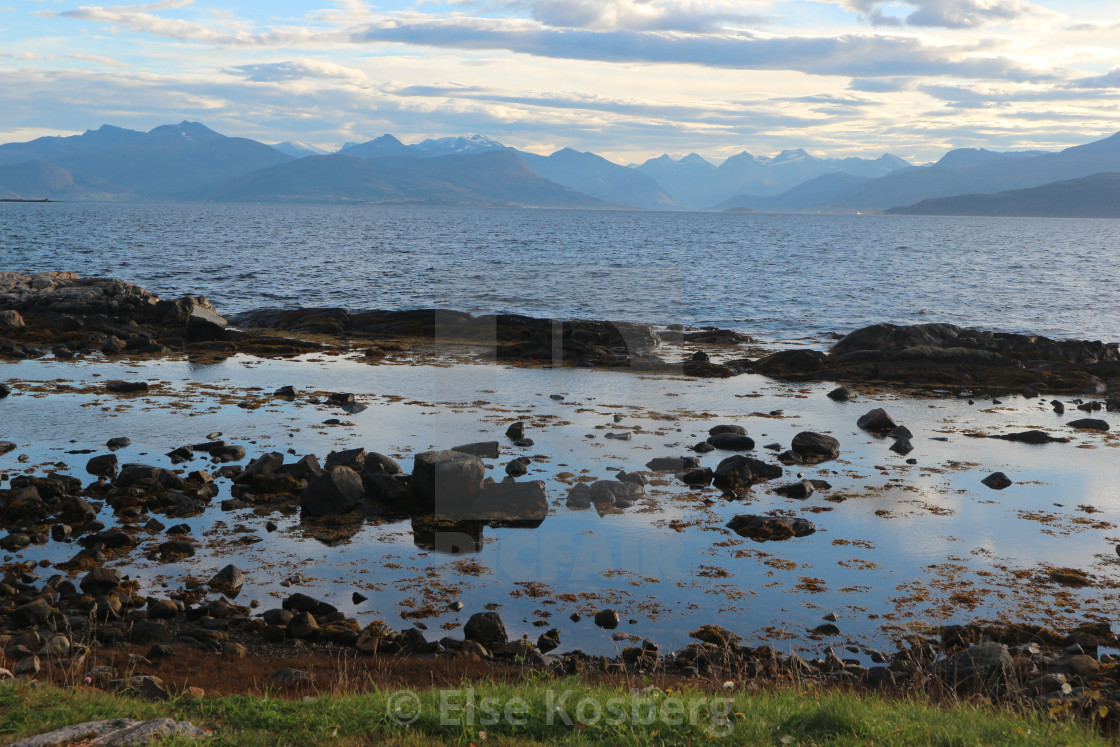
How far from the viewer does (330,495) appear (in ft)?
49.0

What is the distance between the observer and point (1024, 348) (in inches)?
1342

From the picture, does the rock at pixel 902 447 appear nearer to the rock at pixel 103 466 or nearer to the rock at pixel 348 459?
the rock at pixel 348 459

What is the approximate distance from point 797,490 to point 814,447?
319cm

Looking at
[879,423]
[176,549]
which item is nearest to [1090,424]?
[879,423]

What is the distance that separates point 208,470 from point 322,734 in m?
11.3

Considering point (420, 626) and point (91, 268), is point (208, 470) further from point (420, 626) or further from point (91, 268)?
point (91, 268)

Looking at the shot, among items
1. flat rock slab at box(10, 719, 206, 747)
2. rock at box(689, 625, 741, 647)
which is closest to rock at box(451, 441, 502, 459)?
rock at box(689, 625, 741, 647)

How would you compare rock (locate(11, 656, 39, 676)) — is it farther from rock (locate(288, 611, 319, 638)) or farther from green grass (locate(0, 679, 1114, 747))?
rock (locate(288, 611, 319, 638))

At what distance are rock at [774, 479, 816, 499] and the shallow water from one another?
0.78ft

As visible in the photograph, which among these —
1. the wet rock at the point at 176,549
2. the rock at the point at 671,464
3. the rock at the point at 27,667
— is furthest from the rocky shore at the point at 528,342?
the rock at the point at 27,667

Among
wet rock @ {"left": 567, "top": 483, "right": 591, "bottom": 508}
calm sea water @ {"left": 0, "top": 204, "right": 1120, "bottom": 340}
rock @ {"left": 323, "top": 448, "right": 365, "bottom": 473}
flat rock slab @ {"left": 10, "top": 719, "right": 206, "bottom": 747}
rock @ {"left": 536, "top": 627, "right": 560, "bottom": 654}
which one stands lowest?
rock @ {"left": 536, "top": 627, "right": 560, "bottom": 654}
